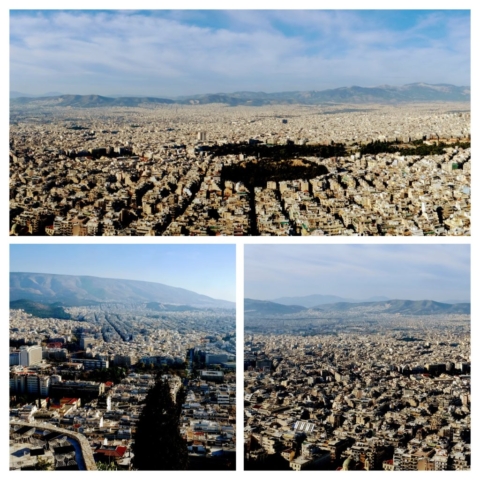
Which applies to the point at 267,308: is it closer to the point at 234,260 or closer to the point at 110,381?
the point at 234,260

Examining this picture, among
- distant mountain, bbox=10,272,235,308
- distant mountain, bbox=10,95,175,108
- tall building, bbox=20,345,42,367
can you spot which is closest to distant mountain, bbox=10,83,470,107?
distant mountain, bbox=10,95,175,108

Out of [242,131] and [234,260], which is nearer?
[234,260]

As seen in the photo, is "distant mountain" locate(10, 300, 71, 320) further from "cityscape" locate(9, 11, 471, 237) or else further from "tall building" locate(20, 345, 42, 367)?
"cityscape" locate(9, 11, 471, 237)

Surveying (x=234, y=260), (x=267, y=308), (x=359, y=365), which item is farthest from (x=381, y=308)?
(x=234, y=260)

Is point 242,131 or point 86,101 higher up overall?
point 86,101

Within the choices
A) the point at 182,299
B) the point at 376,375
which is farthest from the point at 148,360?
the point at 376,375
